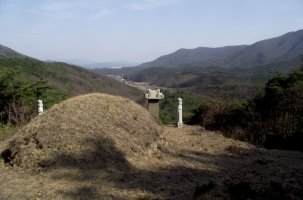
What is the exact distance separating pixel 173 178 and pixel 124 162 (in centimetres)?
105

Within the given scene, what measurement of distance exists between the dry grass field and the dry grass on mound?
0.06ft

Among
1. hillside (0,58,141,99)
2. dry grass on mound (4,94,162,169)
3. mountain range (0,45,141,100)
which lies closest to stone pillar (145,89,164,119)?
dry grass on mound (4,94,162,169)

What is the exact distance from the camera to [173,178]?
6770mm

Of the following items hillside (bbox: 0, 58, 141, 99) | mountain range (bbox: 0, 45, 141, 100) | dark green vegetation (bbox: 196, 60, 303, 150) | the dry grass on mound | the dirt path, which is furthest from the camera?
hillside (bbox: 0, 58, 141, 99)

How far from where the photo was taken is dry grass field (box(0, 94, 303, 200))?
604 cm

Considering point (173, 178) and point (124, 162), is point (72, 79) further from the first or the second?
point (173, 178)

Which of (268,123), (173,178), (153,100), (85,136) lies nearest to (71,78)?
(153,100)

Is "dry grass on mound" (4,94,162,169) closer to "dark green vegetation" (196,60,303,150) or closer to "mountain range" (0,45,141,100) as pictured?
"dark green vegetation" (196,60,303,150)

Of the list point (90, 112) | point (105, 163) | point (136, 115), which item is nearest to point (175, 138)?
point (136, 115)

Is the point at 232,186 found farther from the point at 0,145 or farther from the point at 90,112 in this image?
the point at 0,145

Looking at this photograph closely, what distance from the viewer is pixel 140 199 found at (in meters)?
5.70

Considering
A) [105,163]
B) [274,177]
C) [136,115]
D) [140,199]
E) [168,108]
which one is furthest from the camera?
[168,108]

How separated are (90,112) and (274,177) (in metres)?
3.83

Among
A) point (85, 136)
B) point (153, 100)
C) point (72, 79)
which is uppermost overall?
point (153, 100)
